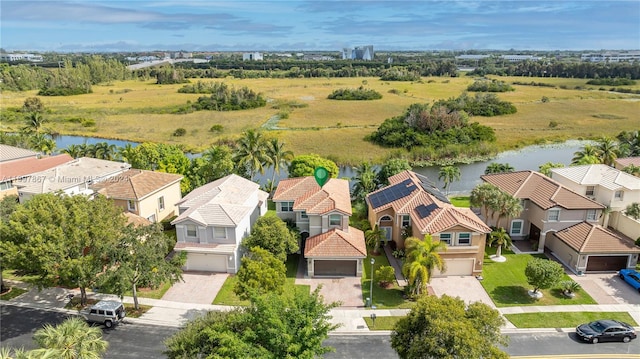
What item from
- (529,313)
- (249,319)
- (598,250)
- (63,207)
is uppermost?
(63,207)

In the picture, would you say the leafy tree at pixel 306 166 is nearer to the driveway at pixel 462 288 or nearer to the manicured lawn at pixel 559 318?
the driveway at pixel 462 288

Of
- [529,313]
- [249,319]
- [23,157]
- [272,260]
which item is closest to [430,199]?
[529,313]

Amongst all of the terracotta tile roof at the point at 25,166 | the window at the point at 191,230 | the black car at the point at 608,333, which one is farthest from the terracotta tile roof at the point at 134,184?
the black car at the point at 608,333

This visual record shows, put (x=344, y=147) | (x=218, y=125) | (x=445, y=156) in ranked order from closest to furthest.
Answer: (x=445, y=156) → (x=344, y=147) → (x=218, y=125)

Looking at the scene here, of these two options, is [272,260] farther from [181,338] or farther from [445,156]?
[445,156]

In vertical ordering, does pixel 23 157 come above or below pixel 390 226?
above

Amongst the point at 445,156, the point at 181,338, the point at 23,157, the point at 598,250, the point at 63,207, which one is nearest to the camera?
the point at 181,338

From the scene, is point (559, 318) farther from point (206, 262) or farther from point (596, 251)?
point (206, 262)
